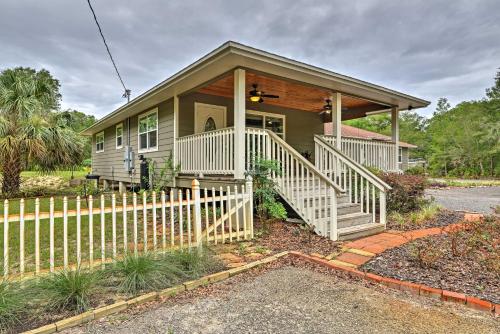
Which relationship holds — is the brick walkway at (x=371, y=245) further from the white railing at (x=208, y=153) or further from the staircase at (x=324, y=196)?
the white railing at (x=208, y=153)

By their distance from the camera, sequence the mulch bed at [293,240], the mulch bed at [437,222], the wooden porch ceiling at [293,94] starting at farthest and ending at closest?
1. the wooden porch ceiling at [293,94]
2. the mulch bed at [437,222]
3. the mulch bed at [293,240]

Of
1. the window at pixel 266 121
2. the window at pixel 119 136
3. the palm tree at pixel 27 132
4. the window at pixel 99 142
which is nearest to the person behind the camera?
the window at pixel 266 121

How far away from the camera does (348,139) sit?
855 cm

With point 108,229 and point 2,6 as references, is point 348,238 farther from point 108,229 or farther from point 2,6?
point 2,6

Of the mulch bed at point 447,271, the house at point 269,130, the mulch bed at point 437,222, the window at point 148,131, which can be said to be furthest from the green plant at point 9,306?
the window at point 148,131

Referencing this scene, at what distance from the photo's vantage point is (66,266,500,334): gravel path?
2.44 metres

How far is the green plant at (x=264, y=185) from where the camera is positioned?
18.2ft

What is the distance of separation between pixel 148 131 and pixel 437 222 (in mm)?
8770

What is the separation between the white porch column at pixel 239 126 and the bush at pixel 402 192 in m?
3.53

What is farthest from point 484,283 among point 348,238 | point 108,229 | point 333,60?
point 333,60

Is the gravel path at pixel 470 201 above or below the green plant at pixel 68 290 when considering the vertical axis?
below

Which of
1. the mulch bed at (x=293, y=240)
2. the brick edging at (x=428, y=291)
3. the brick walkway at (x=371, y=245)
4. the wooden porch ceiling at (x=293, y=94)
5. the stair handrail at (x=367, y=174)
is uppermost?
the wooden porch ceiling at (x=293, y=94)

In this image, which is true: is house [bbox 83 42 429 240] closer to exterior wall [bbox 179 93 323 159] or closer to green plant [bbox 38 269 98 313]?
exterior wall [bbox 179 93 323 159]

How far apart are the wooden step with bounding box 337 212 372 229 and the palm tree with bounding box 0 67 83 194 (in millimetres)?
10028
